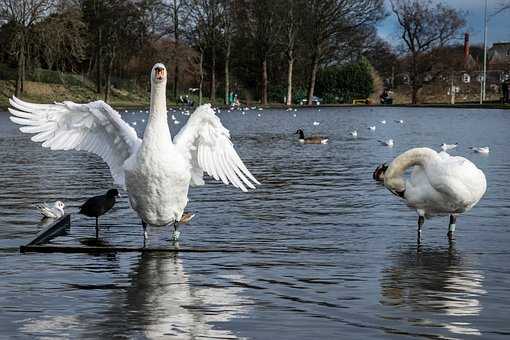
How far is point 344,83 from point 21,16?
43.1 meters

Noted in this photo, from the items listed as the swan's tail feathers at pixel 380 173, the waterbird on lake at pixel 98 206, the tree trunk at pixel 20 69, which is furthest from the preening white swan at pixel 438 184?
the tree trunk at pixel 20 69

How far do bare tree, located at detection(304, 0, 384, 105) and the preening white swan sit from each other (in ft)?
244

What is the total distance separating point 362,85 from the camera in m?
96.8

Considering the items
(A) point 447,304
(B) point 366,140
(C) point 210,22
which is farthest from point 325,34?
(A) point 447,304

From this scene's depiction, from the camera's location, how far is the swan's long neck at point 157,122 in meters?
9.34

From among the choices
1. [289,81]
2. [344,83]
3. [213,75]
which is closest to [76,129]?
[213,75]

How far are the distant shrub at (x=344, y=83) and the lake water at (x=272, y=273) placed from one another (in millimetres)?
79544

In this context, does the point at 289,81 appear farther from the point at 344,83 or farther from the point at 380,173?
the point at 380,173

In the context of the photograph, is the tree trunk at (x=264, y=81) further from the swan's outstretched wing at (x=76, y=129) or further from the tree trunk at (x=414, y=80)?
the swan's outstretched wing at (x=76, y=129)

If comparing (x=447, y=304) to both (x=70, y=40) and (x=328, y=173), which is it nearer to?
(x=328, y=173)

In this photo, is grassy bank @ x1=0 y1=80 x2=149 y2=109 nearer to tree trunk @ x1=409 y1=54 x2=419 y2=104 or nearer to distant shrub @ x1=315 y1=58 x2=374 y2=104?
distant shrub @ x1=315 y1=58 x2=374 y2=104

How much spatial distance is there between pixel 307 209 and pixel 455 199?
12.5ft

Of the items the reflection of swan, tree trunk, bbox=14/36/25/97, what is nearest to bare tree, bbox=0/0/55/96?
tree trunk, bbox=14/36/25/97

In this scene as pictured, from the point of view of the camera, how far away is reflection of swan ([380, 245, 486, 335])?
7.24 m
